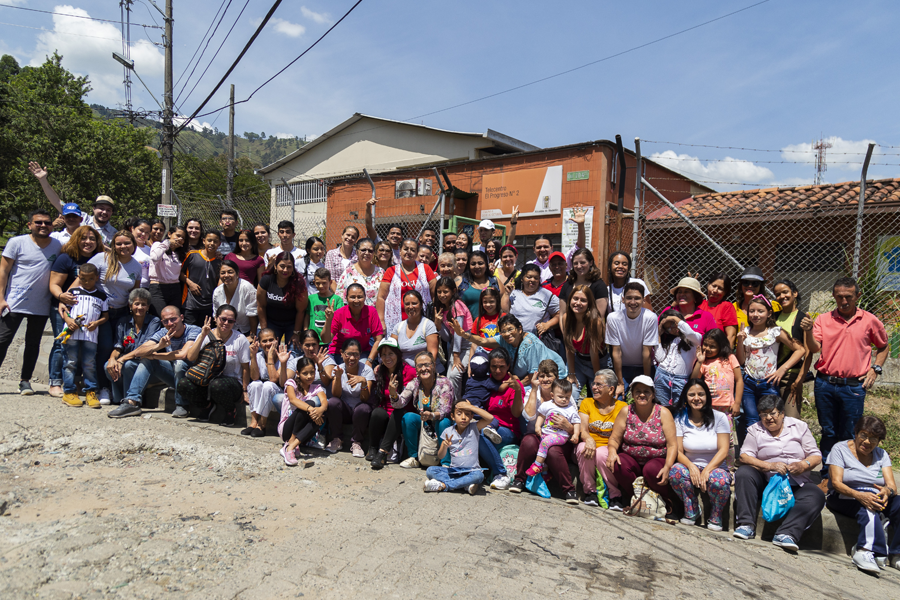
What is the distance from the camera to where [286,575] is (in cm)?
296

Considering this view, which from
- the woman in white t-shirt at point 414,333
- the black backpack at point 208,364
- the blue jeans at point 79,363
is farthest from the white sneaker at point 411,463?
the blue jeans at point 79,363

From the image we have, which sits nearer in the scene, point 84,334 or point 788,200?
point 84,334

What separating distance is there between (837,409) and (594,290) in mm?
2300

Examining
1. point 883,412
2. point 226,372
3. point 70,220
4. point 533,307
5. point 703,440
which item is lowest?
point 883,412

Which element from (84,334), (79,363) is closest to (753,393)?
(84,334)

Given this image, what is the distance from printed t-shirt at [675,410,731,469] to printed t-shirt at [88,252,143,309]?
539 centimetres

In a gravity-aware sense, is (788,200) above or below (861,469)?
above

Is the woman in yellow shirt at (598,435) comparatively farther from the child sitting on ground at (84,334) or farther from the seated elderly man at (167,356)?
the child sitting on ground at (84,334)

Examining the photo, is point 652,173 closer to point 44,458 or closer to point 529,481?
point 529,481

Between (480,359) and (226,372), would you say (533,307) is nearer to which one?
(480,359)

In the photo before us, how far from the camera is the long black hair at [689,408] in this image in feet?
14.3

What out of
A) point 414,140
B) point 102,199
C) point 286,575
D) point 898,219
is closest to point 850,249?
point 898,219

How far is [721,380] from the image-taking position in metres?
4.65

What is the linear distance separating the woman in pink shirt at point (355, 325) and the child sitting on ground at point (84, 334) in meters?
2.87
